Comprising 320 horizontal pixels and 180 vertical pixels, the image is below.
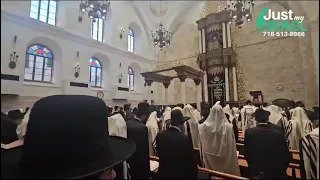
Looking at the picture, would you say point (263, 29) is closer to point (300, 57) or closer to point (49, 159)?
point (300, 57)

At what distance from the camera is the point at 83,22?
13938 mm

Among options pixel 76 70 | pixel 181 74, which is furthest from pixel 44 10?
pixel 181 74

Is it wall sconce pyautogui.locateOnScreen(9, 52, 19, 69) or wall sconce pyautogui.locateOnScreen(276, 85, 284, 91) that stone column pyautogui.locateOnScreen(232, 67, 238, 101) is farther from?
wall sconce pyautogui.locateOnScreen(9, 52, 19, 69)

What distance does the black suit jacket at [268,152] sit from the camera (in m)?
3.02

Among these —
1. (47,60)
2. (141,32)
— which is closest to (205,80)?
(141,32)

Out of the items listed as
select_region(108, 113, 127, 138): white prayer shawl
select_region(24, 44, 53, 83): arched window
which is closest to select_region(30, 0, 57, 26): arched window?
select_region(24, 44, 53, 83): arched window

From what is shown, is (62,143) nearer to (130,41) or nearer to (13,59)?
(13,59)

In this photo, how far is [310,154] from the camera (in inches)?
109

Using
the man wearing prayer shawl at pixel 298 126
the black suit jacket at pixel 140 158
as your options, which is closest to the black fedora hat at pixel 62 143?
A: the black suit jacket at pixel 140 158

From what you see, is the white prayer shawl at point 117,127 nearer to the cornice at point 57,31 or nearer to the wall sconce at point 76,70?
the cornice at point 57,31

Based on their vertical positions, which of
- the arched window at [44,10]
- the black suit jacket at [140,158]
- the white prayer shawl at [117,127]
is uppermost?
the arched window at [44,10]

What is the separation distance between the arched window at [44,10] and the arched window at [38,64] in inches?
→ 65.7

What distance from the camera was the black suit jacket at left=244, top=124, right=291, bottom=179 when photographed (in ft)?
9.90

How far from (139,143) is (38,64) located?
11474mm
